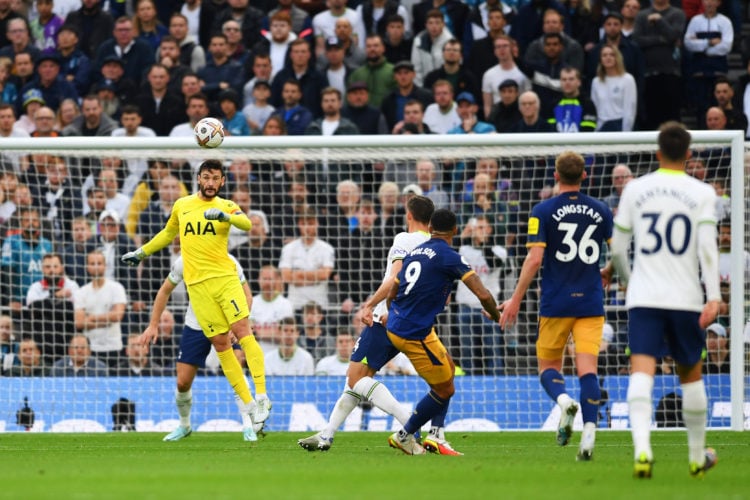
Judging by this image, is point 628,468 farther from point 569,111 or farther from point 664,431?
point 569,111

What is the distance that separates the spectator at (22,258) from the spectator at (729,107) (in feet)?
32.6

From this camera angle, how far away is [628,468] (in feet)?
31.3

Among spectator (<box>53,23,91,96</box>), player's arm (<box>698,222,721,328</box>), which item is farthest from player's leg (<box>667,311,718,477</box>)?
spectator (<box>53,23,91,96</box>)

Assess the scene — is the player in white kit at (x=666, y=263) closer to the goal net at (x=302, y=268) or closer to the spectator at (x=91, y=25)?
the goal net at (x=302, y=268)

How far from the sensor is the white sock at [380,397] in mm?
11664

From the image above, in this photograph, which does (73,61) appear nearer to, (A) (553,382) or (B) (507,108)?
(B) (507,108)

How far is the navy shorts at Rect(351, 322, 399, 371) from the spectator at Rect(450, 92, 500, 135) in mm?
7159

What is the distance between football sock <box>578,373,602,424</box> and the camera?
1042 centimetres

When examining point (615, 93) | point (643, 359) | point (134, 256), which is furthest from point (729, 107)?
point (643, 359)

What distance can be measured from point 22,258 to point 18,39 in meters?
6.20

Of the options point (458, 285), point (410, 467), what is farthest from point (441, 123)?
point (410, 467)

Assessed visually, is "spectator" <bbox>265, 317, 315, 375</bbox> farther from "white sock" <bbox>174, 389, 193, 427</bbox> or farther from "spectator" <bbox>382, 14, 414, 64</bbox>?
"spectator" <bbox>382, 14, 414, 64</bbox>

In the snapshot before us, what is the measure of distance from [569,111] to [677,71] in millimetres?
2182

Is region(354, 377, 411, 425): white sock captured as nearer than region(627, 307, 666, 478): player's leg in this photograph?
No
